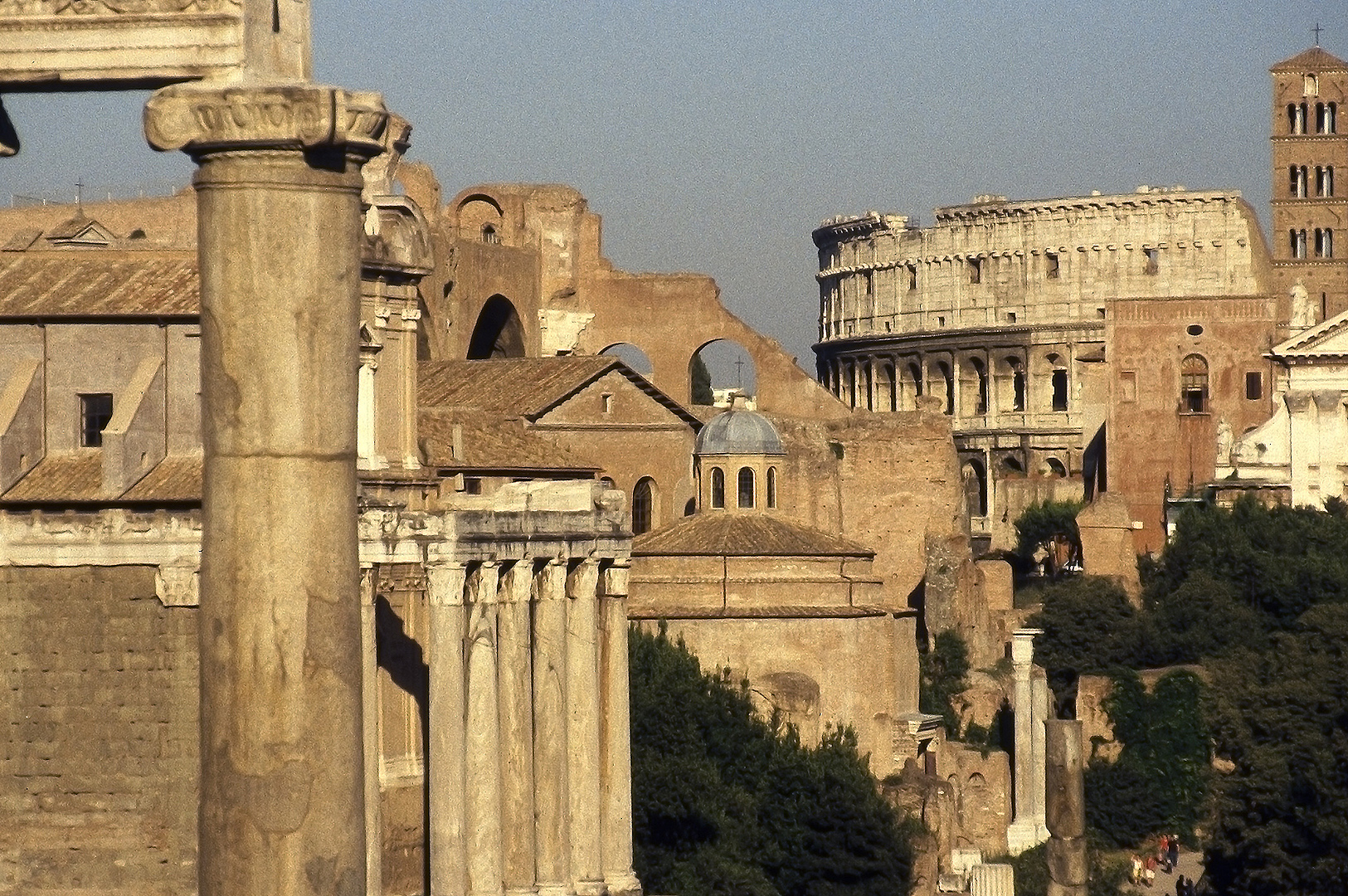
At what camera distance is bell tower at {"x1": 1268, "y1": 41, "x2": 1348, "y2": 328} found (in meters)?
82.2

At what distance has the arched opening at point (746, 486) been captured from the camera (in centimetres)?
4359

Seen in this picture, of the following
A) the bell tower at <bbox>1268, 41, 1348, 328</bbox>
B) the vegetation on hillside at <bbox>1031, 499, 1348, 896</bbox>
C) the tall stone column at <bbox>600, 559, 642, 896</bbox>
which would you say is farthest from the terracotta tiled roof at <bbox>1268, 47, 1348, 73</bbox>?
the tall stone column at <bbox>600, 559, 642, 896</bbox>

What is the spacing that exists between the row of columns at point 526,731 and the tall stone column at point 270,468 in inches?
669

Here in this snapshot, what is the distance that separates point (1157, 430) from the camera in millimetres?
65000

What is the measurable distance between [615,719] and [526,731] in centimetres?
194

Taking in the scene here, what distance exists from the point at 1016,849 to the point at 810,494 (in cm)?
882

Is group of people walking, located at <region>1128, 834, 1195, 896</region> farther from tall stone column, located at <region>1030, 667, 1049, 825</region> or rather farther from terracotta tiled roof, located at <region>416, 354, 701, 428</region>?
terracotta tiled roof, located at <region>416, 354, 701, 428</region>

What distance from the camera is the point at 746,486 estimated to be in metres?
43.8

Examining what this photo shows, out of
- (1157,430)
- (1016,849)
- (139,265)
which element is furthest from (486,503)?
(1157,430)

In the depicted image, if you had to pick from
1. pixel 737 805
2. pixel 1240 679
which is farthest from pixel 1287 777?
pixel 737 805

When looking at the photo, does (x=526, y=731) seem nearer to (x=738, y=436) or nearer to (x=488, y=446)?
(x=488, y=446)

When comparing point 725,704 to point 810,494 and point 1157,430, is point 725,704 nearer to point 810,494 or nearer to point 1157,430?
point 810,494

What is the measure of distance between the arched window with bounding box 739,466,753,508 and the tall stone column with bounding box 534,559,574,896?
16.1 m

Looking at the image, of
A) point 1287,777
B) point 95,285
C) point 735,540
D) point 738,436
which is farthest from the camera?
point 738,436
